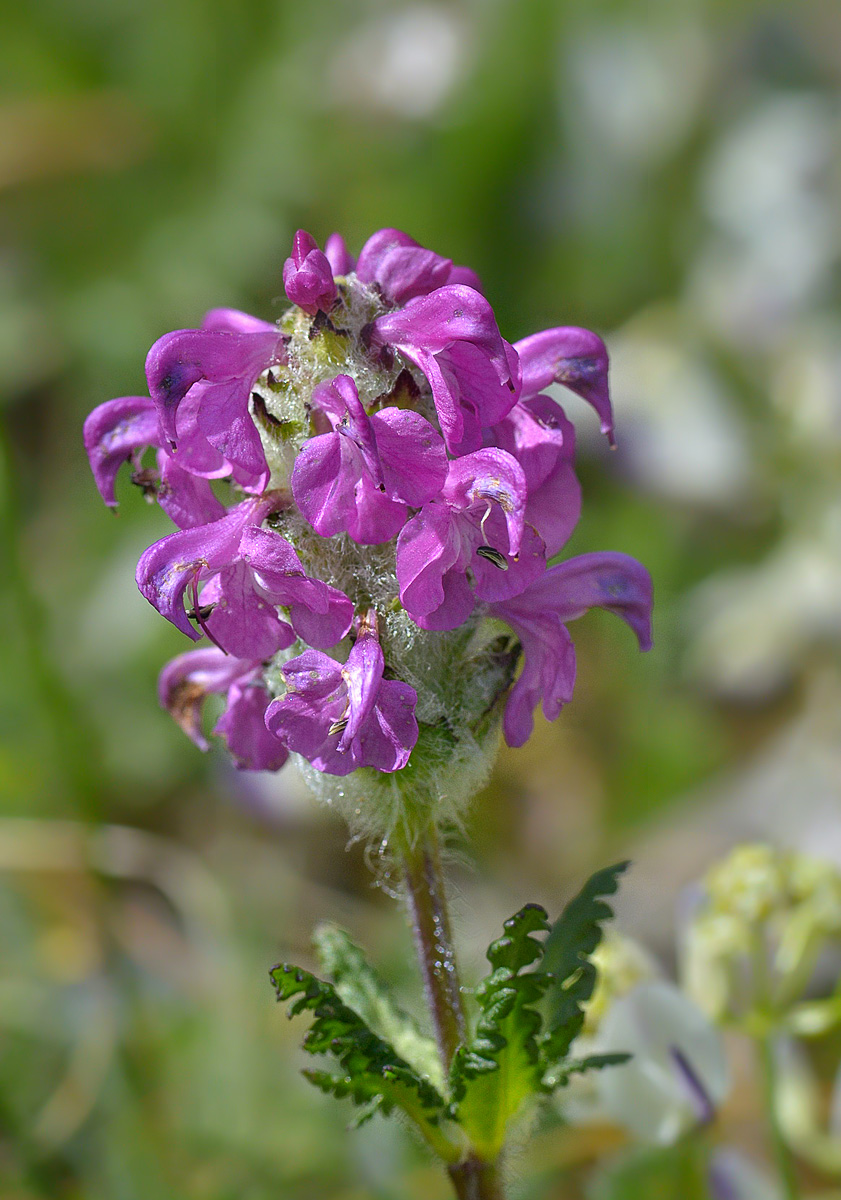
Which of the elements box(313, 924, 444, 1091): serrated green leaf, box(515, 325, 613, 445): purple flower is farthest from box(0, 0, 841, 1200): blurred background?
box(515, 325, 613, 445): purple flower

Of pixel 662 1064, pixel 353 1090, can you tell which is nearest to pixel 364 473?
pixel 353 1090

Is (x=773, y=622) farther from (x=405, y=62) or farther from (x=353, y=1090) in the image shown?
(x=405, y=62)

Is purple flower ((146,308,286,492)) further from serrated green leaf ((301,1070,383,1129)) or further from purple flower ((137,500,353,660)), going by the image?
serrated green leaf ((301,1070,383,1129))

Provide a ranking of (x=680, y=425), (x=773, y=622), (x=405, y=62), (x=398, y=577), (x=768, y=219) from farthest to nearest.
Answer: (x=405, y=62) → (x=768, y=219) → (x=680, y=425) → (x=773, y=622) → (x=398, y=577)

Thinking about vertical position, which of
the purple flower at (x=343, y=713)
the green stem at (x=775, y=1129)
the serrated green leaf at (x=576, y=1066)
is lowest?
the green stem at (x=775, y=1129)

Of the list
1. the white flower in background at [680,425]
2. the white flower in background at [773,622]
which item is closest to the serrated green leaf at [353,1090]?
the white flower in background at [773,622]

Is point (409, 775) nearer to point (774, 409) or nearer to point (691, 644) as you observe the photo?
point (691, 644)

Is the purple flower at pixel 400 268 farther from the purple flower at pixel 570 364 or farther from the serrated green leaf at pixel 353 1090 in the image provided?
the serrated green leaf at pixel 353 1090
